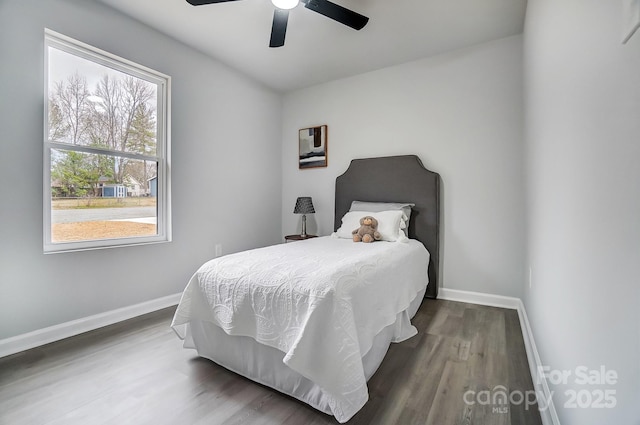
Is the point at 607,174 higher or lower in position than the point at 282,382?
higher

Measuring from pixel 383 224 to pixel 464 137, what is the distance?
1.29 m

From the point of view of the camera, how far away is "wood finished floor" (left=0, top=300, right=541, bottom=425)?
141cm

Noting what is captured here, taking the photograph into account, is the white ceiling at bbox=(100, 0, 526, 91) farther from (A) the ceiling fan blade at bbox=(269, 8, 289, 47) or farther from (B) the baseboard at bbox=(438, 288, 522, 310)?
(B) the baseboard at bbox=(438, 288, 522, 310)

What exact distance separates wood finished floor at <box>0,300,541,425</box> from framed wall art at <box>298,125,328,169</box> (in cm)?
255

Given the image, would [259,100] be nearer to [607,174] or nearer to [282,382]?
[282,382]

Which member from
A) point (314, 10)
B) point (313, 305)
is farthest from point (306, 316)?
point (314, 10)

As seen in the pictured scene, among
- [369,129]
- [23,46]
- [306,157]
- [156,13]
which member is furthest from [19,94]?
[369,129]

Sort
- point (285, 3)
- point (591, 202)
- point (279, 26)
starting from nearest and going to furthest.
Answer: point (591, 202), point (285, 3), point (279, 26)

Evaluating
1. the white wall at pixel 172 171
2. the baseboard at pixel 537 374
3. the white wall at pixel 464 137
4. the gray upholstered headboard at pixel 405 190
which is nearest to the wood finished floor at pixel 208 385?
the baseboard at pixel 537 374

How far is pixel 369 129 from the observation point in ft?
12.1

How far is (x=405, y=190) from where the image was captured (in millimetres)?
3316

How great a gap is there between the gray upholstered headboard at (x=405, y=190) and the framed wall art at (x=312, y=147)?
0.49 meters

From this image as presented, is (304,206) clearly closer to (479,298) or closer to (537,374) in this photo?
(479,298)

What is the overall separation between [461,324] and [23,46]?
3.92m
